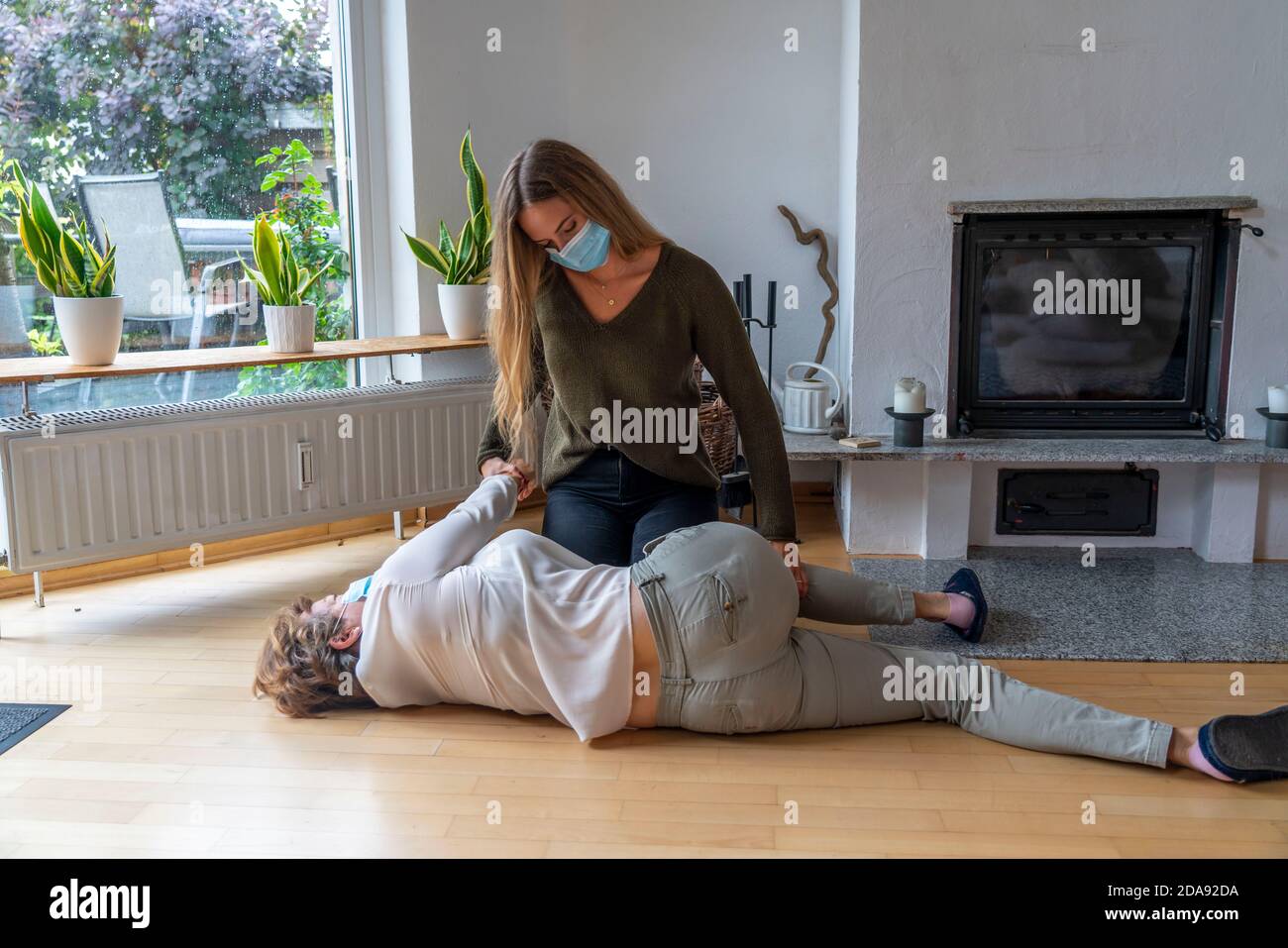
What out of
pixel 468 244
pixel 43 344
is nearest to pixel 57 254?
pixel 43 344

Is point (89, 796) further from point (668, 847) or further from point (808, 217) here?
point (808, 217)

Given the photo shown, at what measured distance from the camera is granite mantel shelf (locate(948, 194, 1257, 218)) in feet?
10.5

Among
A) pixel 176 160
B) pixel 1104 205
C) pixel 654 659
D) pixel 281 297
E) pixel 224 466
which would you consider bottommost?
pixel 654 659

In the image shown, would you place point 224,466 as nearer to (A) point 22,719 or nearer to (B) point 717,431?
(A) point 22,719

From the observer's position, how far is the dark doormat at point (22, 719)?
2242 millimetres

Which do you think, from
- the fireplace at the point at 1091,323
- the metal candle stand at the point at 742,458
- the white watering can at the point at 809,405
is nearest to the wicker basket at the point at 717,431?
the metal candle stand at the point at 742,458

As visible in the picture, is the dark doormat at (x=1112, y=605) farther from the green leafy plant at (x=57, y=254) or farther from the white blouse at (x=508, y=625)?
the green leafy plant at (x=57, y=254)

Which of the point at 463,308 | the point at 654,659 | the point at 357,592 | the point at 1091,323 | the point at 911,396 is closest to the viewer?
the point at 654,659

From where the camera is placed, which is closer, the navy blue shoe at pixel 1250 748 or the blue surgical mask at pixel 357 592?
the navy blue shoe at pixel 1250 748

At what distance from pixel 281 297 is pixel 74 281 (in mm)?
576

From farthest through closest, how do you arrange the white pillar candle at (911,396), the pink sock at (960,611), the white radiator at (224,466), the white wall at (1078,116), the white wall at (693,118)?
the white wall at (693,118)
the white pillar candle at (911,396)
the white wall at (1078,116)
the white radiator at (224,466)
the pink sock at (960,611)

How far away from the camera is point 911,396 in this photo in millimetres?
3283

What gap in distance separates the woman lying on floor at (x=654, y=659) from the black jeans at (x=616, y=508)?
0.80 ft
